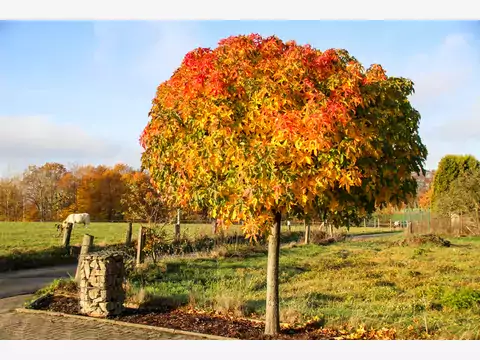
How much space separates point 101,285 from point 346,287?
224 inches

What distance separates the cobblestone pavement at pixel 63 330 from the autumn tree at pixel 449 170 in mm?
23248

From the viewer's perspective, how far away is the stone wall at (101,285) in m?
7.44

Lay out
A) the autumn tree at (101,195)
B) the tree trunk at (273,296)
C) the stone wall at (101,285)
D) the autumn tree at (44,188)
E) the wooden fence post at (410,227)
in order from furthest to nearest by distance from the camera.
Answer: the autumn tree at (44,188)
the autumn tree at (101,195)
the wooden fence post at (410,227)
the stone wall at (101,285)
the tree trunk at (273,296)

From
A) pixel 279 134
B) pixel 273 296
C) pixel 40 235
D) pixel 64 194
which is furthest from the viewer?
pixel 64 194

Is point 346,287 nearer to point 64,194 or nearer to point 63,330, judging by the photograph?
point 63,330

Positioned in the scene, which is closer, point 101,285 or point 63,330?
point 63,330

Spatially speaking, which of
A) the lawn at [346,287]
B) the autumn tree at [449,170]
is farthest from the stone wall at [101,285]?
the autumn tree at [449,170]

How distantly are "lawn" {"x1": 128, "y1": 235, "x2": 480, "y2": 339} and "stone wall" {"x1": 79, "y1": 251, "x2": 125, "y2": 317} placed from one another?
0.85 metres

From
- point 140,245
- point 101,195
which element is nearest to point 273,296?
point 140,245

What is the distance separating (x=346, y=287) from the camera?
426 inches

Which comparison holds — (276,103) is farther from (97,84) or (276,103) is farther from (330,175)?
(97,84)

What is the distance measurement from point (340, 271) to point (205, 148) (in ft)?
28.9

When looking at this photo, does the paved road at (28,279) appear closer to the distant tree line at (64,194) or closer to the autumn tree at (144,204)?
the autumn tree at (144,204)

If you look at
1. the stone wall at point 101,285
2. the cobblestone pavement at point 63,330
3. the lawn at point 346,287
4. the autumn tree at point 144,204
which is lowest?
the cobblestone pavement at point 63,330
